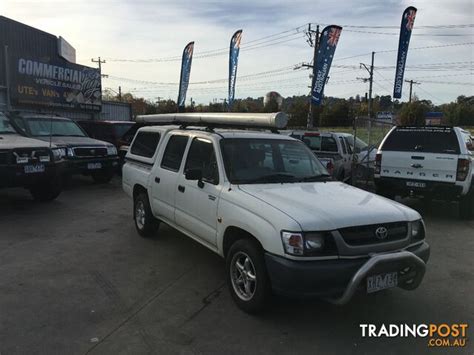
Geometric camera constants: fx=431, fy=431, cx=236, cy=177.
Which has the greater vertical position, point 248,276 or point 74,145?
point 74,145

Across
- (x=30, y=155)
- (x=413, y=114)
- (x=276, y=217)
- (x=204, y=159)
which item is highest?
(x=413, y=114)

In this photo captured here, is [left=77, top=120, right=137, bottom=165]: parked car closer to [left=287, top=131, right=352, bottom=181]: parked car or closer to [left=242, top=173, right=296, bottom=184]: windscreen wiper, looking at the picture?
[left=287, top=131, right=352, bottom=181]: parked car

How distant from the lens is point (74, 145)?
1073 centimetres

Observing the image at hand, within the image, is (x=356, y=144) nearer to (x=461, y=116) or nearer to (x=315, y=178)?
(x=315, y=178)

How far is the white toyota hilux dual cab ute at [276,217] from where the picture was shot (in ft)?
11.6

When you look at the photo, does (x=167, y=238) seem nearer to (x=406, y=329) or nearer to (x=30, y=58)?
(x=406, y=329)

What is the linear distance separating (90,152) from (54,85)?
11.1 metres

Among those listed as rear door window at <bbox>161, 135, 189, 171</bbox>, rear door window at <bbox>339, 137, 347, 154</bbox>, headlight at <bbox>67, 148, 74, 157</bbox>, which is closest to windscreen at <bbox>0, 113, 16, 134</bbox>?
headlight at <bbox>67, 148, 74, 157</bbox>

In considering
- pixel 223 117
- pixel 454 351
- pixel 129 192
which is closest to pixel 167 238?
pixel 129 192

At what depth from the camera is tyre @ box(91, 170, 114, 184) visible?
11.8m

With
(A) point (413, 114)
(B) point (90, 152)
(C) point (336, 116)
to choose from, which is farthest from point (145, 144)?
(A) point (413, 114)

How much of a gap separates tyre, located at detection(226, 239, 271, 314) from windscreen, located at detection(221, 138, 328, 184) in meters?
0.78

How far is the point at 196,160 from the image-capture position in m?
5.23

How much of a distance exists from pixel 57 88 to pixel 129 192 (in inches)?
620
